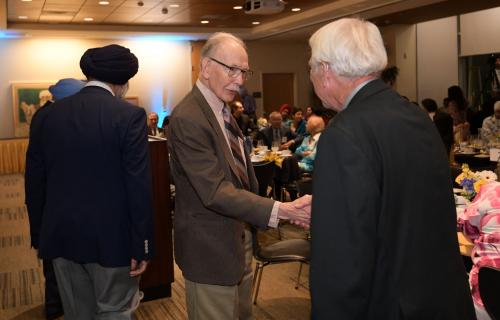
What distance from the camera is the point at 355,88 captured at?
4.93 feet

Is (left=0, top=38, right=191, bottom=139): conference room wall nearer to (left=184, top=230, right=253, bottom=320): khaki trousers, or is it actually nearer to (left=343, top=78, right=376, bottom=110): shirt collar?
(left=184, top=230, right=253, bottom=320): khaki trousers

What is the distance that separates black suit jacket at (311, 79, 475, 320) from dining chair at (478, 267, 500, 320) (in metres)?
0.64

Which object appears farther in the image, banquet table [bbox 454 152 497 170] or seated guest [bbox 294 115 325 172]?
banquet table [bbox 454 152 497 170]

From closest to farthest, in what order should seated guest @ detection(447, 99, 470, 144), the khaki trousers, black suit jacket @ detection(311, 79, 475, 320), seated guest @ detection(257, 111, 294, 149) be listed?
black suit jacket @ detection(311, 79, 475, 320) → the khaki trousers → seated guest @ detection(447, 99, 470, 144) → seated guest @ detection(257, 111, 294, 149)

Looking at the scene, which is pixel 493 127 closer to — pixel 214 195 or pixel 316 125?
pixel 316 125

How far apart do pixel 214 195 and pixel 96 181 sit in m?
0.55

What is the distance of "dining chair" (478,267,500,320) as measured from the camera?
2.04m

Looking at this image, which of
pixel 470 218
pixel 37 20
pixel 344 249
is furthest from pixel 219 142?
pixel 37 20

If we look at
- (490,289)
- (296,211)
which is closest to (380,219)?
(296,211)

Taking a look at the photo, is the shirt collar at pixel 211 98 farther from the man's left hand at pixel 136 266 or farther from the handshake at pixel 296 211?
the man's left hand at pixel 136 266

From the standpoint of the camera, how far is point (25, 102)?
44.1 feet

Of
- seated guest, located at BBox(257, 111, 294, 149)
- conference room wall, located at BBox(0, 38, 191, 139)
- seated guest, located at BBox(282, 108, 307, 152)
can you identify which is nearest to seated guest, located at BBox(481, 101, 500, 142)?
seated guest, located at BBox(282, 108, 307, 152)

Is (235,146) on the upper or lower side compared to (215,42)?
lower

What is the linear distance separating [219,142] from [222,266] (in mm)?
500
